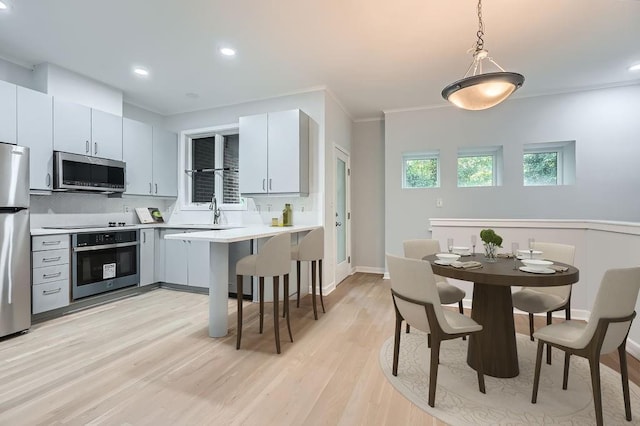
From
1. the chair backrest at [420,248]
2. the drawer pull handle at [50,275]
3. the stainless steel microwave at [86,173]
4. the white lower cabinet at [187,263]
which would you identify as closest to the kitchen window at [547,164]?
the chair backrest at [420,248]

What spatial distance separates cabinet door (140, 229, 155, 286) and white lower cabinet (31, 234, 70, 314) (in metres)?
0.90

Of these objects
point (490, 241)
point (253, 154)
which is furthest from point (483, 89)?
point (253, 154)

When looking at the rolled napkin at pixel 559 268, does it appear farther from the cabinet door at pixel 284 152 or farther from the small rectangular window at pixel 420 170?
the small rectangular window at pixel 420 170

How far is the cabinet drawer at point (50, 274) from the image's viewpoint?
9.91 ft

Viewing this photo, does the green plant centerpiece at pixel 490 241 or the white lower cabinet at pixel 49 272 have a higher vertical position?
the green plant centerpiece at pixel 490 241

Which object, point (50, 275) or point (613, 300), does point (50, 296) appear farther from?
point (613, 300)

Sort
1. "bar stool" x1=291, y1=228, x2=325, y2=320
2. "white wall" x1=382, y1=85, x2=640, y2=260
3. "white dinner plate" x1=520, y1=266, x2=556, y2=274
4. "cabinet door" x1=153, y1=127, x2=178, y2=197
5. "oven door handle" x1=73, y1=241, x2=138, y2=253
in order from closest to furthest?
"white dinner plate" x1=520, y1=266, x2=556, y2=274 → "bar stool" x1=291, y1=228, x2=325, y2=320 → "oven door handle" x1=73, y1=241, x2=138, y2=253 → "white wall" x1=382, y1=85, x2=640, y2=260 → "cabinet door" x1=153, y1=127, x2=178, y2=197

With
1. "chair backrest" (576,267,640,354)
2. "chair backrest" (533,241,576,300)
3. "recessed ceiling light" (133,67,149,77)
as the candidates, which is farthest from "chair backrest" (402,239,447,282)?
"recessed ceiling light" (133,67,149,77)

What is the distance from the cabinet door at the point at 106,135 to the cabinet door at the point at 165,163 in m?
0.58

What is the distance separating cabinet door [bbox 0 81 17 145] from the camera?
2979 mm

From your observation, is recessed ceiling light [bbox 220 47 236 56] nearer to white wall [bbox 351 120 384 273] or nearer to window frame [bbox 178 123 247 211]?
window frame [bbox 178 123 247 211]

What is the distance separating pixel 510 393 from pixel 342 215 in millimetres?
3452

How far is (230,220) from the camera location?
184 inches

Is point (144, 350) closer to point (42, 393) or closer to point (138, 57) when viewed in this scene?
point (42, 393)
